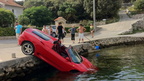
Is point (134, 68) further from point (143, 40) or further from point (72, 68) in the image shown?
point (143, 40)

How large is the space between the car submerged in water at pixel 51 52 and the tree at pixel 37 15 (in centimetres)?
3506

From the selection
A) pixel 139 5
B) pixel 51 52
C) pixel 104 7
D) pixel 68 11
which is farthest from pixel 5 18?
pixel 139 5

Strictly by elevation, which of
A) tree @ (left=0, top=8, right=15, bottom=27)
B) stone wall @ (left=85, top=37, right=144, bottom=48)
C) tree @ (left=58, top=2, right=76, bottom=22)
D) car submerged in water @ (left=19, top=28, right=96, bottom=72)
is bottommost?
stone wall @ (left=85, top=37, right=144, bottom=48)

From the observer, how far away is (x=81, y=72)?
10.9 m

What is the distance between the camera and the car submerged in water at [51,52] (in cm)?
1114

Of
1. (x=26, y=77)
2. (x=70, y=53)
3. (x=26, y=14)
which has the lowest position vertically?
(x=26, y=77)

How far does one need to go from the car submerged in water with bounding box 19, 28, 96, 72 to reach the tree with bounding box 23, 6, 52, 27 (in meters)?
35.1

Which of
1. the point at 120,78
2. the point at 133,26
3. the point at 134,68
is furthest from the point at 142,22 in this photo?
the point at 120,78

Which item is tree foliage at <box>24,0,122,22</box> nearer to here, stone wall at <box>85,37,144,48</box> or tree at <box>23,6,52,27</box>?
tree at <box>23,6,52,27</box>

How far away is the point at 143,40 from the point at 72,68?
1847 centimetres

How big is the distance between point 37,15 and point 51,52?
37830 millimetres

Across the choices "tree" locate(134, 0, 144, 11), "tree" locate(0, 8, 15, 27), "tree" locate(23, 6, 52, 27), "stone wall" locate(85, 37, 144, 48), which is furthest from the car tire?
"tree" locate(134, 0, 144, 11)

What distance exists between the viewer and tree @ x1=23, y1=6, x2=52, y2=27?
47094 mm

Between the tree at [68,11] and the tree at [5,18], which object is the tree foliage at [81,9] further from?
the tree at [5,18]
